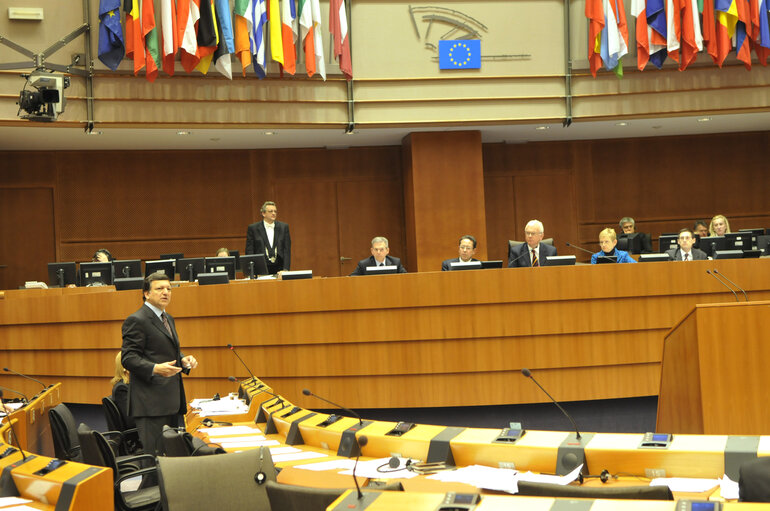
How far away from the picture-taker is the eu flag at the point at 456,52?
1028cm

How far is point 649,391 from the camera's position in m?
7.07

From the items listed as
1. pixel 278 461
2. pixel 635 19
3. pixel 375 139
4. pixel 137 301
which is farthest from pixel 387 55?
pixel 278 461

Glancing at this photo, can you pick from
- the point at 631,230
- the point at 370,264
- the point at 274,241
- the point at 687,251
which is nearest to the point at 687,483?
the point at 370,264

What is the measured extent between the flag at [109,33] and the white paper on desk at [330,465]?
672 cm

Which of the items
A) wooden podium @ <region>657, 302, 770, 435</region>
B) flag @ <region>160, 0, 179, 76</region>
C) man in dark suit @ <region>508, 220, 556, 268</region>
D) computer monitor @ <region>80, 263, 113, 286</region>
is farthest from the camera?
flag @ <region>160, 0, 179, 76</region>

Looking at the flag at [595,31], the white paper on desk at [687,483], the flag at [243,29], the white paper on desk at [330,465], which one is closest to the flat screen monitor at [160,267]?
the flag at [243,29]

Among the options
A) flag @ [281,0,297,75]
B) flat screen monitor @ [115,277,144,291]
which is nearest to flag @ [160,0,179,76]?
flag @ [281,0,297,75]

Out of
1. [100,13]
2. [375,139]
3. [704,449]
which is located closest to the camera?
[704,449]

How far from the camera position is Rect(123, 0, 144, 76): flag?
9484 millimetres

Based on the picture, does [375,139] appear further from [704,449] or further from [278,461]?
[704,449]

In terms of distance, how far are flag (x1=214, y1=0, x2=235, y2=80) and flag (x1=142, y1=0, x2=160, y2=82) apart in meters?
0.65

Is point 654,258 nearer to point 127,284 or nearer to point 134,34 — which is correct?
point 127,284

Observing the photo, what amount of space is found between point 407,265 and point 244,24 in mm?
4036

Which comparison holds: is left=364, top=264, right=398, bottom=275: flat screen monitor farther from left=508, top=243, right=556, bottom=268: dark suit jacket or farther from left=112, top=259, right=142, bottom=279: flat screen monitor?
left=112, top=259, right=142, bottom=279: flat screen monitor
